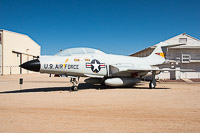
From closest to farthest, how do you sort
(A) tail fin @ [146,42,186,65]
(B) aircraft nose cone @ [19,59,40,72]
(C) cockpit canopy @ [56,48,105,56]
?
(B) aircraft nose cone @ [19,59,40,72] < (C) cockpit canopy @ [56,48,105,56] < (A) tail fin @ [146,42,186,65]

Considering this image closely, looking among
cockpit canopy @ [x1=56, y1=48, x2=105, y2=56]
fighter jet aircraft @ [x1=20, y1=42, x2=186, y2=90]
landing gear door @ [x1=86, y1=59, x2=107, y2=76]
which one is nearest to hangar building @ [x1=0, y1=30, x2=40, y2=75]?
cockpit canopy @ [x1=56, y1=48, x2=105, y2=56]

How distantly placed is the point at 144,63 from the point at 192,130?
1041 centimetres

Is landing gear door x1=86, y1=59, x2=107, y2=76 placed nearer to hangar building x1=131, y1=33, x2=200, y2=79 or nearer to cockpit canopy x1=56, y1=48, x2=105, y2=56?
cockpit canopy x1=56, y1=48, x2=105, y2=56

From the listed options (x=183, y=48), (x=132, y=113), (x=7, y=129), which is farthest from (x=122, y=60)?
(x=183, y=48)

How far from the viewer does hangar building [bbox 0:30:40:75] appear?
36588 mm

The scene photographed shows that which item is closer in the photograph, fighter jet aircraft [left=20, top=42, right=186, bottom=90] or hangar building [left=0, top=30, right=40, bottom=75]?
fighter jet aircraft [left=20, top=42, right=186, bottom=90]

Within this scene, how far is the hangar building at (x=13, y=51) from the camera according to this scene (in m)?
36.6

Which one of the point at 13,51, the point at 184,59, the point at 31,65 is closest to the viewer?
the point at 31,65

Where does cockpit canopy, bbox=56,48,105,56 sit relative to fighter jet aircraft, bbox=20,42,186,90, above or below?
above

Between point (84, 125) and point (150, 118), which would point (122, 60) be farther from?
point (84, 125)

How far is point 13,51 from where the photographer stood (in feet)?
132

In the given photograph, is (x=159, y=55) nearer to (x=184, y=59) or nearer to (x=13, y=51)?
(x=184, y=59)

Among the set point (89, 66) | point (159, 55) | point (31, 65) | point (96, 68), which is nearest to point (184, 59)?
point (159, 55)

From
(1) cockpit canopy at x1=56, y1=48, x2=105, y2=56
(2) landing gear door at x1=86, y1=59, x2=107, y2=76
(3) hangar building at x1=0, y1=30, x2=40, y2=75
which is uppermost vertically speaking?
(3) hangar building at x1=0, y1=30, x2=40, y2=75
